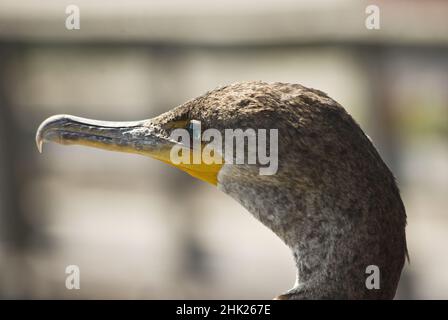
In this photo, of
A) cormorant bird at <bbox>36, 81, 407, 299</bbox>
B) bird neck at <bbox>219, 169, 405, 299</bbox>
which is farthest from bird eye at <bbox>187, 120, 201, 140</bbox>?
bird neck at <bbox>219, 169, 405, 299</bbox>

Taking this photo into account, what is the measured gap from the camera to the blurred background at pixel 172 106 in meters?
6.06

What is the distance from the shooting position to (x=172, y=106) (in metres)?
6.47

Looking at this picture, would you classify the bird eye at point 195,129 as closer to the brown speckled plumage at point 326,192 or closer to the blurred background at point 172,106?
the brown speckled plumage at point 326,192

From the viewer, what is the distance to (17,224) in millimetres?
7004

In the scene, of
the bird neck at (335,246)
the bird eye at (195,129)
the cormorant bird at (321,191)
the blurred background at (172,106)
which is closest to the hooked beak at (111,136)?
the bird eye at (195,129)

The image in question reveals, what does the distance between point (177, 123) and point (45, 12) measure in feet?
11.7

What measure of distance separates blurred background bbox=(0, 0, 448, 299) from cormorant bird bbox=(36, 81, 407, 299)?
303cm

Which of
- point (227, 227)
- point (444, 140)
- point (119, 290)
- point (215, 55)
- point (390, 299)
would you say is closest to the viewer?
point (390, 299)

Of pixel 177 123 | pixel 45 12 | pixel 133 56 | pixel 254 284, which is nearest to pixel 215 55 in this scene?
pixel 133 56

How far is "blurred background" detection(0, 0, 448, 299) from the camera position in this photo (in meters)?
6.06

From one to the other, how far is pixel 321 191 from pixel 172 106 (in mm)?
3694

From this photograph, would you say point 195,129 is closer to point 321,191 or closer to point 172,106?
point 321,191

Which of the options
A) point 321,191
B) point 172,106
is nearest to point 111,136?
point 321,191

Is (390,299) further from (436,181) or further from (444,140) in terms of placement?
(444,140)
